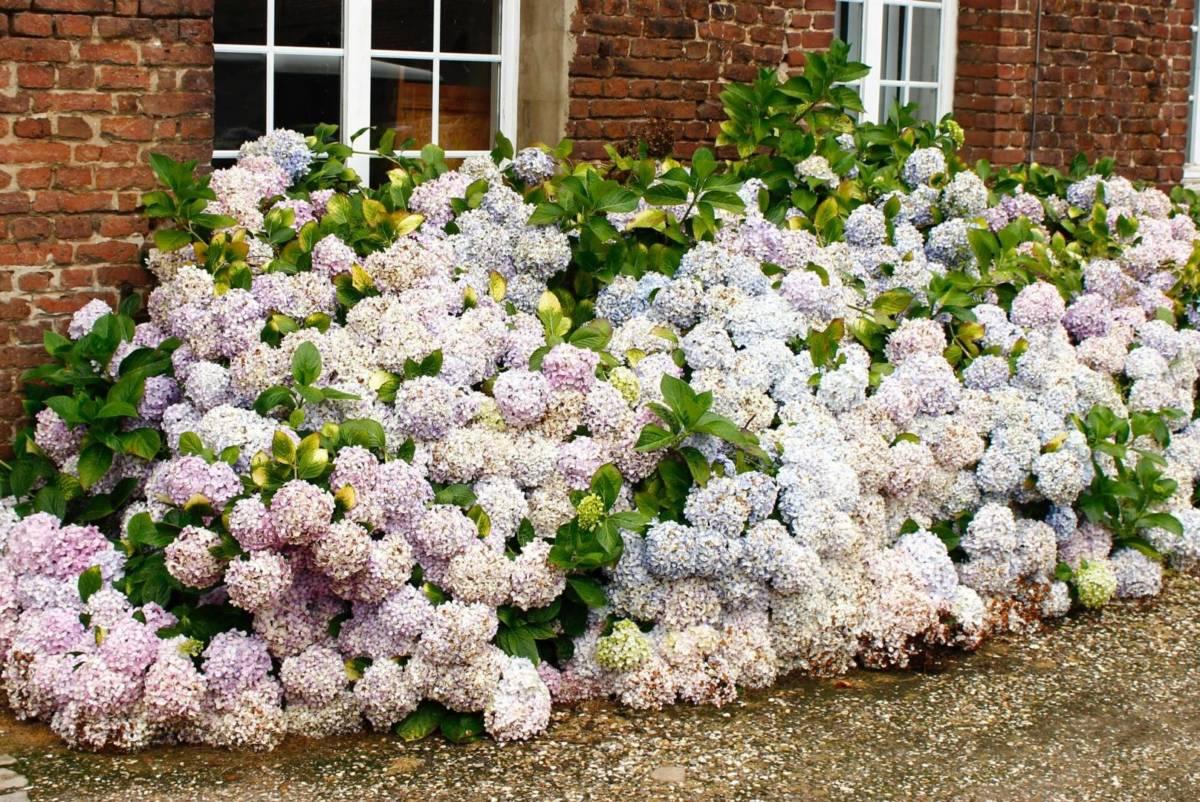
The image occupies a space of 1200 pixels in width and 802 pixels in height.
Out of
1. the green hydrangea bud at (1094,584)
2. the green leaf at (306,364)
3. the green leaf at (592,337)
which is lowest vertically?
the green hydrangea bud at (1094,584)

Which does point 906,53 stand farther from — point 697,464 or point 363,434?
point 363,434

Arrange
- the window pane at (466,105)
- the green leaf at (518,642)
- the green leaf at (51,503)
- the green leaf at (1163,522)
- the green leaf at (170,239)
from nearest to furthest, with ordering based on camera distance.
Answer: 1. the green leaf at (518,642)
2. the green leaf at (51,503)
3. the green leaf at (170,239)
4. the green leaf at (1163,522)
5. the window pane at (466,105)

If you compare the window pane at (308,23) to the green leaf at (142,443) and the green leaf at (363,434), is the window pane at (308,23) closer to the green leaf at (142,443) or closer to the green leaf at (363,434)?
the green leaf at (142,443)

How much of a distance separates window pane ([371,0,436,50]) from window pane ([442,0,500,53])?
0.07 metres

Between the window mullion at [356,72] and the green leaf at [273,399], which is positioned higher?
the window mullion at [356,72]

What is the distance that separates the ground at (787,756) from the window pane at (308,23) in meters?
3.12

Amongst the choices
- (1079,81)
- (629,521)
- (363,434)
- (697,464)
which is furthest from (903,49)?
(363,434)

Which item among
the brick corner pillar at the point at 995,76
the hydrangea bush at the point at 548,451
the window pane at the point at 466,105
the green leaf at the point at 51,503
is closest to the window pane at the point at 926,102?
the brick corner pillar at the point at 995,76

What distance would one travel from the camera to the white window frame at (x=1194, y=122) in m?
11.4

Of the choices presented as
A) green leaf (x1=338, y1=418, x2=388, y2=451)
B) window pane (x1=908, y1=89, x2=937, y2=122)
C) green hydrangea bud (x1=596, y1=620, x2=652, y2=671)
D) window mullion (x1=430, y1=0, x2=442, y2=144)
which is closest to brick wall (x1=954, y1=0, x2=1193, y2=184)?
window pane (x1=908, y1=89, x2=937, y2=122)

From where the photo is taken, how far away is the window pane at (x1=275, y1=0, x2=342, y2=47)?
20.7 ft

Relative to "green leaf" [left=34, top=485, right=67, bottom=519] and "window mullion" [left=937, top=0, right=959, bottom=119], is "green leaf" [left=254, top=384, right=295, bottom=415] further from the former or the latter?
"window mullion" [left=937, top=0, right=959, bottom=119]

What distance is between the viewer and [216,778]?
401 centimetres

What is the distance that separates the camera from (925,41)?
934 centimetres
